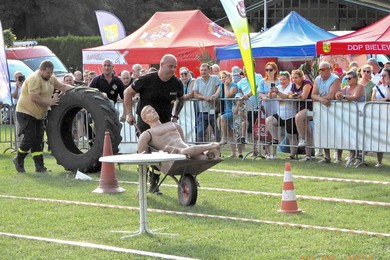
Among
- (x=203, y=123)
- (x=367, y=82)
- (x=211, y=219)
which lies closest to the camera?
(x=211, y=219)

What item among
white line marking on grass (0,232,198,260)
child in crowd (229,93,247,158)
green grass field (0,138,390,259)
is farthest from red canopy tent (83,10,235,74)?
white line marking on grass (0,232,198,260)

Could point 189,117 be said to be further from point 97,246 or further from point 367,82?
point 97,246

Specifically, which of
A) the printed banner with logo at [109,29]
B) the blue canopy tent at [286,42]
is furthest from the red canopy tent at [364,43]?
the printed banner with logo at [109,29]

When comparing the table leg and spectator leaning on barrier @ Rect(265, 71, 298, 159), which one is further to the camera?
spectator leaning on barrier @ Rect(265, 71, 298, 159)

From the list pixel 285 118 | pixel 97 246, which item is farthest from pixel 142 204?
pixel 285 118

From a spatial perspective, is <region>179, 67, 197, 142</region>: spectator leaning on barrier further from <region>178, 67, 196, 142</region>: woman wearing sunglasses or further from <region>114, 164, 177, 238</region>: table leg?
<region>114, 164, 177, 238</region>: table leg

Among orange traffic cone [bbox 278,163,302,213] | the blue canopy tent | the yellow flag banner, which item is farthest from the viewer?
the blue canopy tent

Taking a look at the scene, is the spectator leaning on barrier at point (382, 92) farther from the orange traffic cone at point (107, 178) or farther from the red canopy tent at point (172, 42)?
the red canopy tent at point (172, 42)

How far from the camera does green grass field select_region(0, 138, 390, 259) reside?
8.41m

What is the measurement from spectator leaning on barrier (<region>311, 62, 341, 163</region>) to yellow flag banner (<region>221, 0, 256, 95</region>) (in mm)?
1126

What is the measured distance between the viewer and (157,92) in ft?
→ 41.3

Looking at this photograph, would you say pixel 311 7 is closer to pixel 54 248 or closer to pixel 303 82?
pixel 303 82

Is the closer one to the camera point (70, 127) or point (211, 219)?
point (211, 219)

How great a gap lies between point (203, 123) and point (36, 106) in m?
4.08
